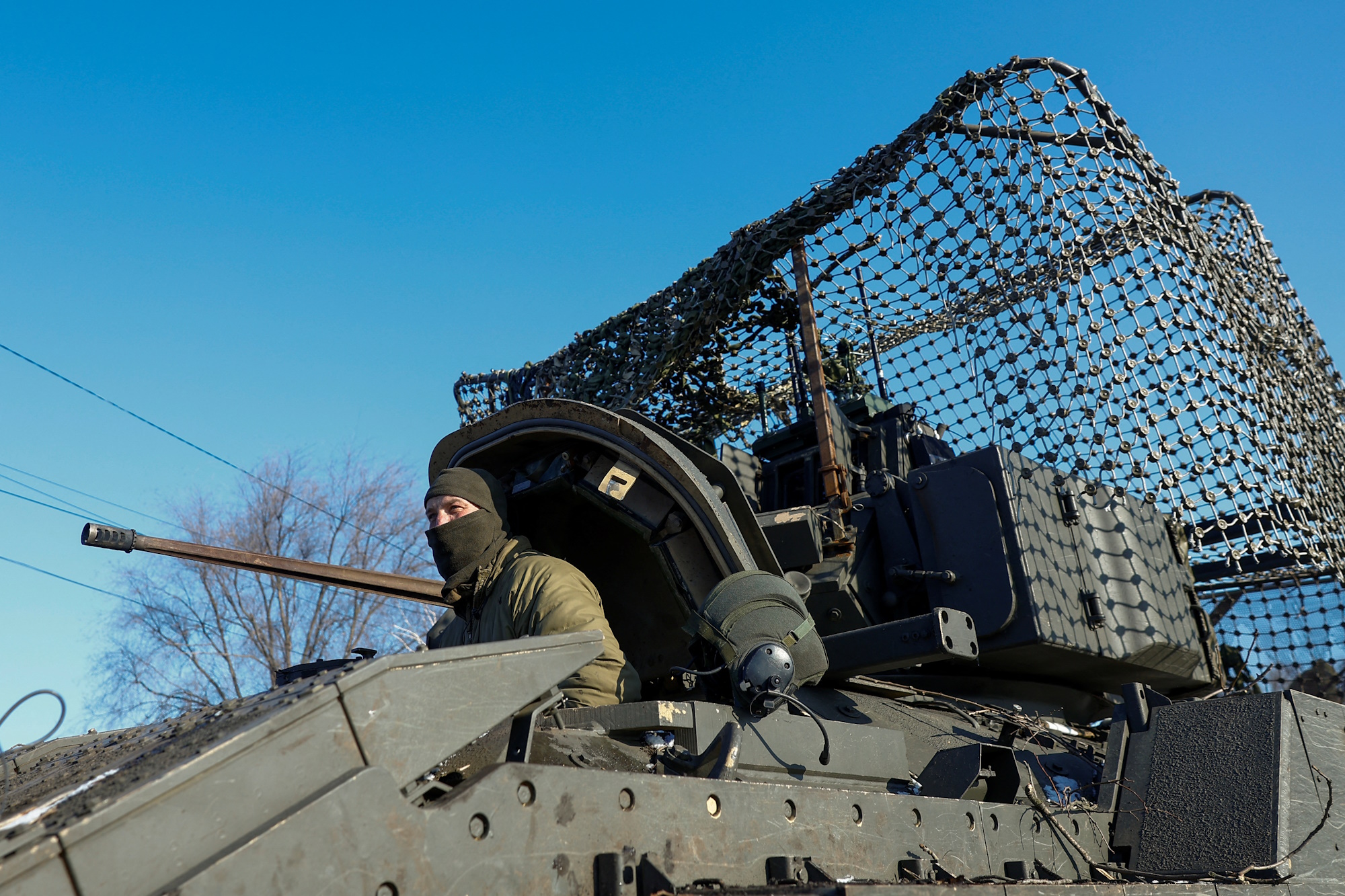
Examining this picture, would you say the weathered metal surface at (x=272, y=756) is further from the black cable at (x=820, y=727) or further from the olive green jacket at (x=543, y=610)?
the olive green jacket at (x=543, y=610)

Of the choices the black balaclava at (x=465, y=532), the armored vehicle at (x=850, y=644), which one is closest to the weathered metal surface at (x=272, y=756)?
the armored vehicle at (x=850, y=644)

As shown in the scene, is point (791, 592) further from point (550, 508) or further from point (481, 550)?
point (550, 508)

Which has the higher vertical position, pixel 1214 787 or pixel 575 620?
pixel 575 620

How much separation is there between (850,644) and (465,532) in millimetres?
1846

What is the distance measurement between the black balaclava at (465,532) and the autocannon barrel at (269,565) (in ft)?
0.56

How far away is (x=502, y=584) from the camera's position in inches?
163

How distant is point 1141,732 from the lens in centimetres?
409

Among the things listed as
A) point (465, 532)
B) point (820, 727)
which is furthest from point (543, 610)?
point (820, 727)

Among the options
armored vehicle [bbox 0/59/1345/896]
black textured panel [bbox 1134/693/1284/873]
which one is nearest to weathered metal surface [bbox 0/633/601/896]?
armored vehicle [bbox 0/59/1345/896]

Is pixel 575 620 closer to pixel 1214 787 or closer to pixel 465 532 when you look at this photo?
pixel 465 532

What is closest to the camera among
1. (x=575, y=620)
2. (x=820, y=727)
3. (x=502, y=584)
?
(x=820, y=727)

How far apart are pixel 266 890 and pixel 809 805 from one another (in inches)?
56.2

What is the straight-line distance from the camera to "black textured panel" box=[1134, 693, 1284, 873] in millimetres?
3482

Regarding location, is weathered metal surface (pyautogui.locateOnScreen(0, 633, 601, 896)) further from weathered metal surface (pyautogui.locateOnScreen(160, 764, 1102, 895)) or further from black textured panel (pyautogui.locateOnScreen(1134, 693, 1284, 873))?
black textured panel (pyautogui.locateOnScreen(1134, 693, 1284, 873))
